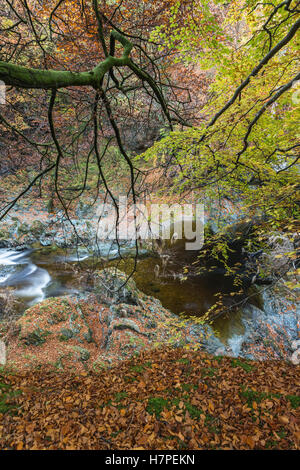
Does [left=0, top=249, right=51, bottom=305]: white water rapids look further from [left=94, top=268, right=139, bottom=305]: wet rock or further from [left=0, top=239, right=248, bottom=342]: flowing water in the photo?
[left=94, top=268, right=139, bottom=305]: wet rock

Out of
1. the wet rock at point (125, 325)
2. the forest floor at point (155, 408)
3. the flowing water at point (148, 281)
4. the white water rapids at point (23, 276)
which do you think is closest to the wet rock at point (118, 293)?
the flowing water at point (148, 281)

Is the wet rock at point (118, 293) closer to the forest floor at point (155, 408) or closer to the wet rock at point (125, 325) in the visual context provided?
the wet rock at point (125, 325)

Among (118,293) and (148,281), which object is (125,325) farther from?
(148,281)

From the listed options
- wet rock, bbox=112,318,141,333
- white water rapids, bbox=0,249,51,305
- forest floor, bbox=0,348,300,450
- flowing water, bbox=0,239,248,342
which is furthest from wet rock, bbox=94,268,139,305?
forest floor, bbox=0,348,300,450

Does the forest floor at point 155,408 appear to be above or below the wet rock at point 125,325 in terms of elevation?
above

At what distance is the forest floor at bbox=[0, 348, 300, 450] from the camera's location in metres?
2.10

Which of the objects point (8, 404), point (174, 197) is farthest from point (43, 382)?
point (174, 197)

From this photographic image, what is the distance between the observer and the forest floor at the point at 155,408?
82.7 inches

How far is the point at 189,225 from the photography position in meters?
10.8

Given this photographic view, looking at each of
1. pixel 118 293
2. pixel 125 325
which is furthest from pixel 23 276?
pixel 125 325

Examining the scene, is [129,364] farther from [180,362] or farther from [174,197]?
[174,197]

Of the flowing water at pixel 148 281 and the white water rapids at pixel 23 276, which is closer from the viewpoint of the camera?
the flowing water at pixel 148 281

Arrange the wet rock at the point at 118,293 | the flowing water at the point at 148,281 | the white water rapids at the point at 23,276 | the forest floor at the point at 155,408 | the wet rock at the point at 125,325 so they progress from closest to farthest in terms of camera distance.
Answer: the forest floor at the point at 155,408 < the wet rock at the point at 125,325 < the wet rock at the point at 118,293 < the flowing water at the point at 148,281 < the white water rapids at the point at 23,276

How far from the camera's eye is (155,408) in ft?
8.19
